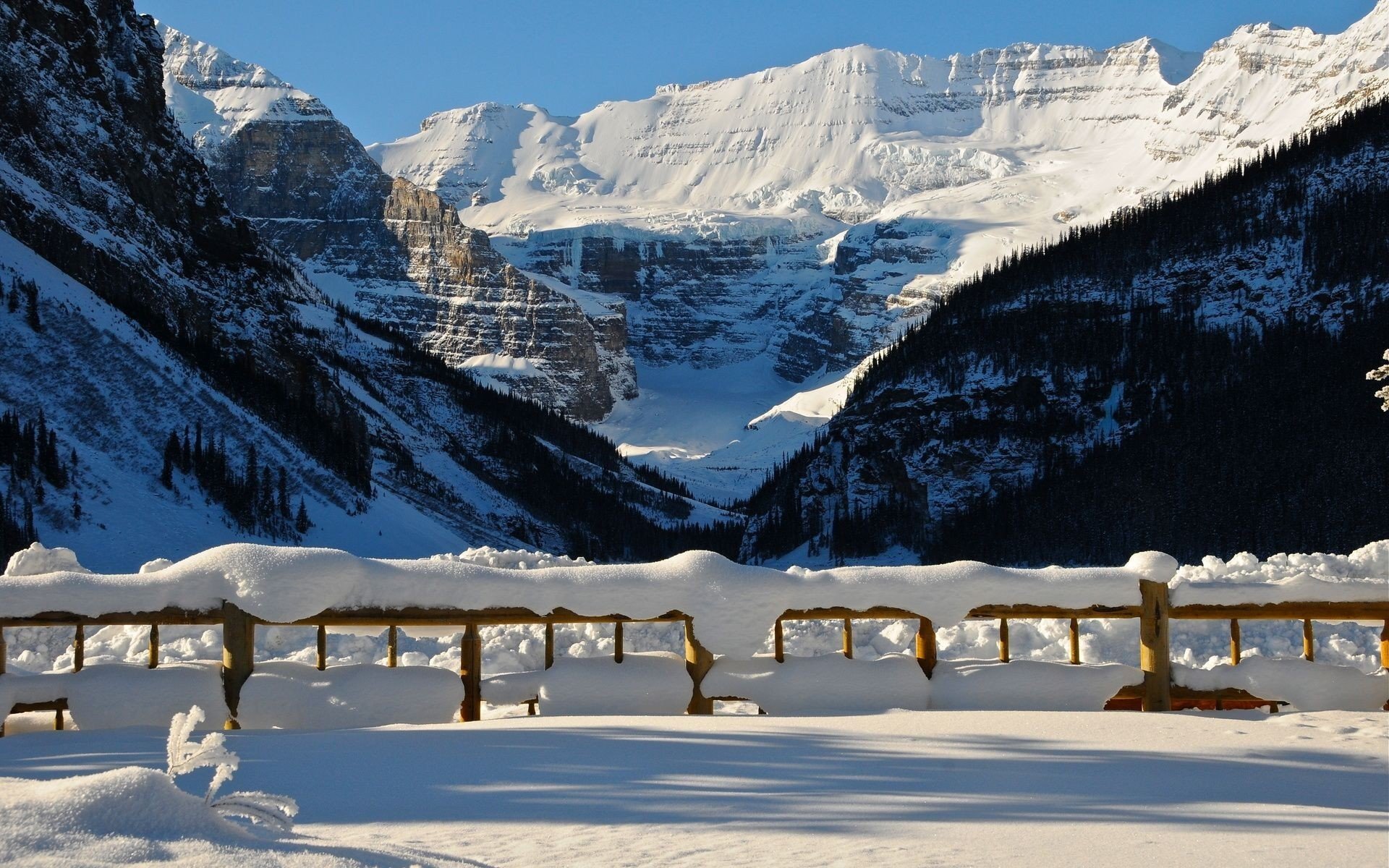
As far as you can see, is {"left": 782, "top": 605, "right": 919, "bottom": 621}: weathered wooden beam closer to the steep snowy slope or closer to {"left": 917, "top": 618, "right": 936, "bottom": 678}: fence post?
{"left": 917, "top": 618, "right": 936, "bottom": 678}: fence post

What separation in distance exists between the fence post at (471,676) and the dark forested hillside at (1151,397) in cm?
9042

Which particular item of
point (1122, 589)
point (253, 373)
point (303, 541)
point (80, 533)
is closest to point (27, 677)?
point (1122, 589)

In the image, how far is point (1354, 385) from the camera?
105 meters

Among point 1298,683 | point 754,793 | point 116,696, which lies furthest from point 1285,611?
point 116,696

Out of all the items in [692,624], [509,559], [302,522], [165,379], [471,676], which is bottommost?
[471,676]

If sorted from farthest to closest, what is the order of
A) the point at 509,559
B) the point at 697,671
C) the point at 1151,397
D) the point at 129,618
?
1. the point at 1151,397
2. the point at 509,559
3. the point at 697,671
4. the point at 129,618

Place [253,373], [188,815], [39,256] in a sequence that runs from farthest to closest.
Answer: [253,373] < [39,256] < [188,815]

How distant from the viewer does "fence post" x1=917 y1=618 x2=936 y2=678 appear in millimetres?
13445

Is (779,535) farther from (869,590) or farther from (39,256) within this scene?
(869,590)

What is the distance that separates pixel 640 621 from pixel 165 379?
76.0 metres

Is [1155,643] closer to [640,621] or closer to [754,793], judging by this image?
[640,621]

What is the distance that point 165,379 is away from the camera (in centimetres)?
8181

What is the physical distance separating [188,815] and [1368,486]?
102123 millimetres

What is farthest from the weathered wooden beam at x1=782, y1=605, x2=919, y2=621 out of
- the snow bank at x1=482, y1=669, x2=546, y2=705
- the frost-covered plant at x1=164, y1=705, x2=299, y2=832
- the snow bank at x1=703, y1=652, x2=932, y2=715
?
the frost-covered plant at x1=164, y1=705, x2=299, y2=832
